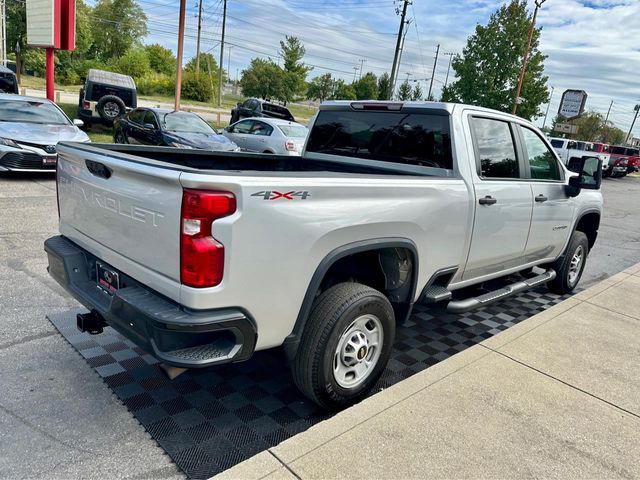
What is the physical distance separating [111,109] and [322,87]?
6500 cm

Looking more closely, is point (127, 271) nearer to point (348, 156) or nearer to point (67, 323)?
point (67, 323)

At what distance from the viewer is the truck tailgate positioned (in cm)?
232

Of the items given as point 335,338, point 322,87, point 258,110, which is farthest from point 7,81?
point 322,87

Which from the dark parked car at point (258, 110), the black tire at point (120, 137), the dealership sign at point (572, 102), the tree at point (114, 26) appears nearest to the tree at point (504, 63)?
the dealership sign at point (572, 102)

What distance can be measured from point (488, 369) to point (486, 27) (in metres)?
40.1

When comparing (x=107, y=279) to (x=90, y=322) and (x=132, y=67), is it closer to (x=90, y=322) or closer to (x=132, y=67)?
(x=90, y=322)

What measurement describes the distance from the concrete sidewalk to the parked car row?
25444mm

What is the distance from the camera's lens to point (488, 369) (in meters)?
3.42

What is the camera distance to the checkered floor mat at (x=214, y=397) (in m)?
2.68

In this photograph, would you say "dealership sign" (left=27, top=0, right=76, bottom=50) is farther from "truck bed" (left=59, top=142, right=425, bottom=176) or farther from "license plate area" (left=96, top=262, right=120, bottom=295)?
"license plate area" (left=96, top=262, right=120, bottom=295)

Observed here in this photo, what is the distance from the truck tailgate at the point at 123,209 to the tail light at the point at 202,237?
0.18ft

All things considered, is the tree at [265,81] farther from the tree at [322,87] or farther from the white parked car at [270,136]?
the white parked car at [270,136]

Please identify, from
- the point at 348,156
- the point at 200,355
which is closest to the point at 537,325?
the point at 348,156

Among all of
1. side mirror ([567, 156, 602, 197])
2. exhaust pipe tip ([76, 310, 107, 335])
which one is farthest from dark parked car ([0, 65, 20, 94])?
side mirror ([567, 156, 602, 197])
